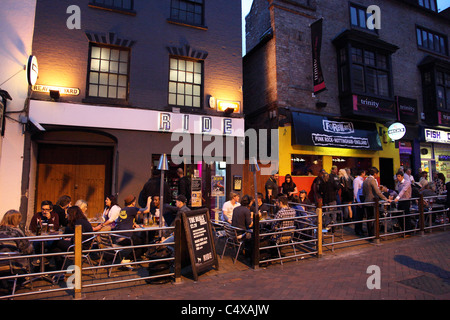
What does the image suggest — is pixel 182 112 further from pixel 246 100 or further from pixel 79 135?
pixel 246 100

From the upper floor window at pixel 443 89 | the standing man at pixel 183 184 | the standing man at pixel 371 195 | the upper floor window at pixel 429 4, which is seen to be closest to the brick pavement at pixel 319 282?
the standing man at pixel 371 195

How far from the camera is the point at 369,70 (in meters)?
14.2

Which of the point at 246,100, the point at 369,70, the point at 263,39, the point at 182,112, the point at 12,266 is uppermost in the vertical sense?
the point at 263,39

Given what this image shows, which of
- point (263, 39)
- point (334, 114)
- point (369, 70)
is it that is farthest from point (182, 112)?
point (369, 70)

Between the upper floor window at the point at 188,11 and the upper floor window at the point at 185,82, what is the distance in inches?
63.9

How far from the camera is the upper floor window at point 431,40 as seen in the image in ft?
55.6

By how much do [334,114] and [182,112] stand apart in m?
7.90

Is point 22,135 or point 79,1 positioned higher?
point 79,1

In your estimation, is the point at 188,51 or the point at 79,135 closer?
the point at 79,135

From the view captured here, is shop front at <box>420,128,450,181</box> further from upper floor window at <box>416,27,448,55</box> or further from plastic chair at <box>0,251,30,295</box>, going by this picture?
plastic chair at <box>0,251,30,295</box>

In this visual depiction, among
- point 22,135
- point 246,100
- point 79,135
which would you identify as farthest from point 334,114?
point 22,135

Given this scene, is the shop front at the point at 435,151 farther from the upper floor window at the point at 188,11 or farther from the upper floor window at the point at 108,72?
the upper floor window at the point at 108,72
